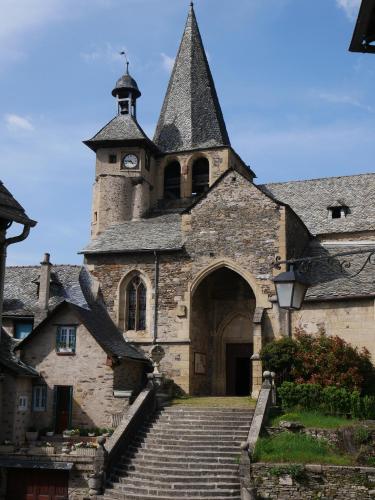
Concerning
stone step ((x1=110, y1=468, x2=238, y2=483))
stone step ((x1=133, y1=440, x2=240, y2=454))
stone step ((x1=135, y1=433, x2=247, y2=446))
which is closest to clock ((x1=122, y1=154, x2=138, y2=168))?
stone step ((x1=135, y1=433, x2=247, y2=446))

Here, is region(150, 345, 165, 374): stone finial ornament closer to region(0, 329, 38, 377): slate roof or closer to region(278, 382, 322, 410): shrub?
region(0, 329, 38, 377): slate roof

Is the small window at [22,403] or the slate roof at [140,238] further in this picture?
the slate roof at [140,238]

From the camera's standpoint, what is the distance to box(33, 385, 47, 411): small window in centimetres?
2419

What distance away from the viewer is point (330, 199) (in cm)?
3334

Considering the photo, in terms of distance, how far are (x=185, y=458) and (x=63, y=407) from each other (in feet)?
21.9

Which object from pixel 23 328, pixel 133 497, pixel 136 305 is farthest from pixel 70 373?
pixel 133 497

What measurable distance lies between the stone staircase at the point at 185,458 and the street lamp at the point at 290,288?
34.0 feet

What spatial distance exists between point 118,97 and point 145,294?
14.8 m

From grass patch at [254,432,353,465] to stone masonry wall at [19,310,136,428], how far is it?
688 centimetres

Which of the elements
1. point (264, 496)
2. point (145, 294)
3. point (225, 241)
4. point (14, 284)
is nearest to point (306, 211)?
point (225, 241)

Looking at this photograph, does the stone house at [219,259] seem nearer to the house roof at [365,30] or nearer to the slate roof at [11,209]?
the slate roof at [11,209]

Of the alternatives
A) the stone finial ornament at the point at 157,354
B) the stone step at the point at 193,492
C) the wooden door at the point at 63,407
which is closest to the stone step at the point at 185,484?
the stone step at the point at 193,492

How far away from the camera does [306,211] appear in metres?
33.1

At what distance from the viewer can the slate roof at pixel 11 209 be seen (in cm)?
1455
